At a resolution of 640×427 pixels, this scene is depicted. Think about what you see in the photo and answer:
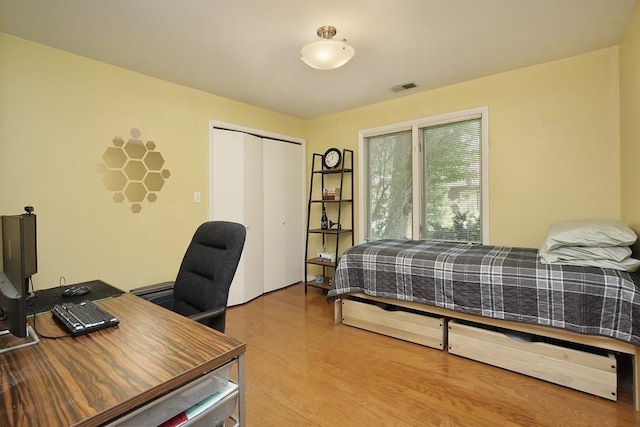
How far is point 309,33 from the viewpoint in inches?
85.1

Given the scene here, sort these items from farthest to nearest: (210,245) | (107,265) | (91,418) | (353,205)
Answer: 1. (353,205)
2. (107,265)
3. (210,245)
4. (91,418)

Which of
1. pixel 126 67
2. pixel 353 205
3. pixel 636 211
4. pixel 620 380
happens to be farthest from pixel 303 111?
pixel 620 380

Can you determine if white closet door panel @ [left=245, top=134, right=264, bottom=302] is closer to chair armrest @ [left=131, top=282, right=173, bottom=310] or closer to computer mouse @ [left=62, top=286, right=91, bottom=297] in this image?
chair armrest @ [left=131, top=282, right=173, bottom=310]

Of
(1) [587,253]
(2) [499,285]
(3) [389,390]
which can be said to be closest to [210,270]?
(3) [389,390]

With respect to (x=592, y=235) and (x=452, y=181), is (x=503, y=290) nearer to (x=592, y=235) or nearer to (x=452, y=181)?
(x=592, y=235)

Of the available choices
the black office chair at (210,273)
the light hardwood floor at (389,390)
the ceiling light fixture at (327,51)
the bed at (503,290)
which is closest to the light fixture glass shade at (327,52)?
the ceiling light fixture at (327,51)

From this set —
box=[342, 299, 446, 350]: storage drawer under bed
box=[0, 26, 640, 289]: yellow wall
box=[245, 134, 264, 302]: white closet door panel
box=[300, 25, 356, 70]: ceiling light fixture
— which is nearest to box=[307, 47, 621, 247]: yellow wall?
box=[0, 26, 640, 289]: yellow wall

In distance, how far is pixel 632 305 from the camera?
1664mm

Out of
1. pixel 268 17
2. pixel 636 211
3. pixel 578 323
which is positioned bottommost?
pixel 578 323

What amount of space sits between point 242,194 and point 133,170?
1.17 meters

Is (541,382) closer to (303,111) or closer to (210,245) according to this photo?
(210,245)

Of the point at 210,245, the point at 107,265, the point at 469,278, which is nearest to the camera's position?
the point at 210,245

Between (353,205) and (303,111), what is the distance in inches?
56.6

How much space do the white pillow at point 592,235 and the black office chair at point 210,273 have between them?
6.89ft
